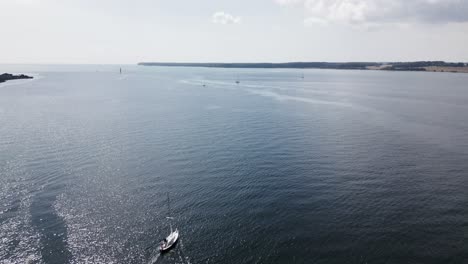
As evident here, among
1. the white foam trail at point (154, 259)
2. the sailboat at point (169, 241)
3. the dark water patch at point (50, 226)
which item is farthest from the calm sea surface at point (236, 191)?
the sailboat at point (169, 241)

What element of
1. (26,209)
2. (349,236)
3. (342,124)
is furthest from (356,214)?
(342,124)

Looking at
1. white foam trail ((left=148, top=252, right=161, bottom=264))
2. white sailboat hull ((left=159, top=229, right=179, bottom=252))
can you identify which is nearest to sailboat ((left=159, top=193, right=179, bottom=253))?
white sailboat hull ((left=159, top=229, right=179, bottom=252))

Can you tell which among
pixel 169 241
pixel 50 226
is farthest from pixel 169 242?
pixel 50 226

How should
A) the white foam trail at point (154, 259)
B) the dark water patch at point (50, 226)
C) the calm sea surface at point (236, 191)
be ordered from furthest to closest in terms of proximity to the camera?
the calm sea surface at point (236, 191), the dark water patch at point (50, 226), the white foam trail at point (154, 259)

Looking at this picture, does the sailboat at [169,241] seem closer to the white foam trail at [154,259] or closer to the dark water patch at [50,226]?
the white foam trail at [154,259]

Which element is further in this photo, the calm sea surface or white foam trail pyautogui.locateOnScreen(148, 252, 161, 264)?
the calm sea surface

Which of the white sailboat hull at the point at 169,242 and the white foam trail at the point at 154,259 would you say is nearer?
the white foam trail at the point at 154,259

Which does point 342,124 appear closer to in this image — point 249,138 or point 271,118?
point 271,118

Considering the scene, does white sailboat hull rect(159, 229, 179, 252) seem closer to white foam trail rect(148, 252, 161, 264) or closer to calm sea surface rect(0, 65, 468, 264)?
white foam trail rect(148, 252, 161, 264)
